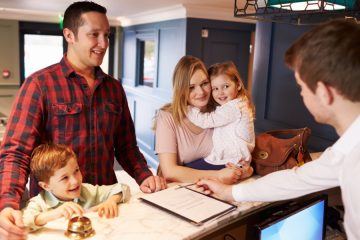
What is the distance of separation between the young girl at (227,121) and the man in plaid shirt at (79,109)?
0.34 meters

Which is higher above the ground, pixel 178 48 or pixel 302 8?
pixel 302 8

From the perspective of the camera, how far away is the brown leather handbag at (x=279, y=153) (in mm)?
1610

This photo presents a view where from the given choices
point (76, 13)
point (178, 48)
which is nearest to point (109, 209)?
point (76, 13)

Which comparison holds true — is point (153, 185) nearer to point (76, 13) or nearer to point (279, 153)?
point (279, 153)

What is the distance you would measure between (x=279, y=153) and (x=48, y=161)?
0.93 metres

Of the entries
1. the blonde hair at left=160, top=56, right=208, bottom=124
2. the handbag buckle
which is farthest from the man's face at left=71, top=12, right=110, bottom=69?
→ the handbag buckle

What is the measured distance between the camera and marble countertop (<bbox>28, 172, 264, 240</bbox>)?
1.05 m

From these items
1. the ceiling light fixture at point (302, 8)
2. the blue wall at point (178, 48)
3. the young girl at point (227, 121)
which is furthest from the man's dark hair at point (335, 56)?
the blue wall at point (178, 48)

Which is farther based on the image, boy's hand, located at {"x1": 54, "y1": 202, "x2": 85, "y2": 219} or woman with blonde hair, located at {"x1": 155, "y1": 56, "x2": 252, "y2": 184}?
woman with blonde hair, located at {"x1": 155, "y1": 56, "x2": 252, "y2": 184}

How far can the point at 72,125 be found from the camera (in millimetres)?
1585

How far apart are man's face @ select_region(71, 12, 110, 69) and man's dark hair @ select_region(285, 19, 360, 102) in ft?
3.14

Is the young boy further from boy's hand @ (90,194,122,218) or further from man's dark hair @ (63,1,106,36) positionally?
man's dark hair @ (63,1,106,36)

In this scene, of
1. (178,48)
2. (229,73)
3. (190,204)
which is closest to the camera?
(190,204)

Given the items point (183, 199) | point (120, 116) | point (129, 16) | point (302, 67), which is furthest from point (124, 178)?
point (302, 67)
